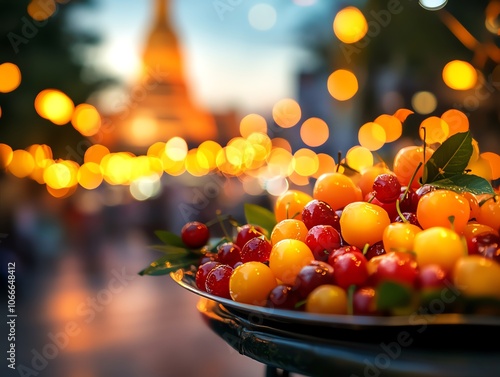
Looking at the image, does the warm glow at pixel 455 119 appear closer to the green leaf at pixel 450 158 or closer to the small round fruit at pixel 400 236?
the green leaf at pixel 450 158

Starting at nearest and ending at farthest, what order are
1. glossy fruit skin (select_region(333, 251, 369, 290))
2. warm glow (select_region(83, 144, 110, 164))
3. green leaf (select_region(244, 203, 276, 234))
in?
glossy fruit skin (select_region(333, 251, 369, 290)) → green leaf (select_region(244, 203, 276, 234)) → warm glow (select_region(83, 144, 110, 164))

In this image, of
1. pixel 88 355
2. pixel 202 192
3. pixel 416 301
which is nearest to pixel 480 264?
pixel 416 301

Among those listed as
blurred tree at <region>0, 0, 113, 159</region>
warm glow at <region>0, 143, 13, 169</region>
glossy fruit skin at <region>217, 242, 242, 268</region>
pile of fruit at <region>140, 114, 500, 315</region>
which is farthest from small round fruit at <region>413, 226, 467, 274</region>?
warm glow at <region>0, 143, 13, 169</region>

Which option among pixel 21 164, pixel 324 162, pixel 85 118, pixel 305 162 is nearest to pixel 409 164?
pixel 85 118

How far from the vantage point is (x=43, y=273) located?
21.8ft

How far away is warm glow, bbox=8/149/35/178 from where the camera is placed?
676cm

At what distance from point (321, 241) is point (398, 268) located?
289 millimetres

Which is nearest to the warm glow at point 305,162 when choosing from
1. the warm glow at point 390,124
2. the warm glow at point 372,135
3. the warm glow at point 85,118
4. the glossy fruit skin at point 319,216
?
the warm glow at point 372,135

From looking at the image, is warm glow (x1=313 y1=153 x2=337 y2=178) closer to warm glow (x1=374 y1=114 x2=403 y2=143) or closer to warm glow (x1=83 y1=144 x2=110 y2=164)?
warm glow (x1=374 y1=114 x2=403 y2=143)

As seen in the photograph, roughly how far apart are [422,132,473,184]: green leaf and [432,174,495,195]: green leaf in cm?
2

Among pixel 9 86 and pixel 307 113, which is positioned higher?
pixel 307 113

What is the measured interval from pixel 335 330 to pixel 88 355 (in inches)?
Result: 132

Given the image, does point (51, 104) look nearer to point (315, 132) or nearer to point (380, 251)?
point (380, 251)

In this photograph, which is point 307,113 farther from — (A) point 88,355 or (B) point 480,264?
(B) point 480,264
